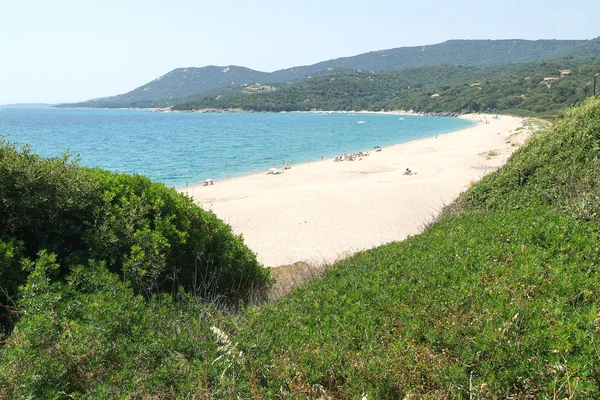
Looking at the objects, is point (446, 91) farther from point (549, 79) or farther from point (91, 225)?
point (91, 225)

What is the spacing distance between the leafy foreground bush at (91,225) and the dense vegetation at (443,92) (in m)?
78.5

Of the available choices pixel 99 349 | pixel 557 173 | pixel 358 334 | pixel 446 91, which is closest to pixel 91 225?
pixel 99 349

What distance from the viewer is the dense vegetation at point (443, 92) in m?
87.8

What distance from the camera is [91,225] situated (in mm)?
4316

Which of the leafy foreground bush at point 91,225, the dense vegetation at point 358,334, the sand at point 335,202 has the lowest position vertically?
the sand at point 335,202

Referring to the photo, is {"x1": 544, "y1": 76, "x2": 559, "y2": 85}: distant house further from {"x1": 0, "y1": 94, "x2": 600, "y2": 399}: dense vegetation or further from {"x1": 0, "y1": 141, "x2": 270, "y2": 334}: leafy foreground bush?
{"x1": 0, "y1": 141, "x2": 270, "y2": 334}: leafy foreground bush

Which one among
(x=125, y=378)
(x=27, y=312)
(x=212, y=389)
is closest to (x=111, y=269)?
(x=27, y=312)

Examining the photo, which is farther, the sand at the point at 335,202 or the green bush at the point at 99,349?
the sand at the point at 335,202

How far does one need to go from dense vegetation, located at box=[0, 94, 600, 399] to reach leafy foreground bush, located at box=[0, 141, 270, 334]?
26cm

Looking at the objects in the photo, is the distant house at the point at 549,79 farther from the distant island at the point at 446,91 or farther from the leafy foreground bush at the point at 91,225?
the leafy foreground bush at the point at 91,225

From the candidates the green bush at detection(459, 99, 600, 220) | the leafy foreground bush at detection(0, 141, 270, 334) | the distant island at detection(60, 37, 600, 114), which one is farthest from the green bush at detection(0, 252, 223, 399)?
the distant island at detection(60, 37, 600, 114)

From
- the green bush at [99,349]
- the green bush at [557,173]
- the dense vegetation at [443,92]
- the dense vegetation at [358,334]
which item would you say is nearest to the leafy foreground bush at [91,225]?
the dense vegetation at [358,334]

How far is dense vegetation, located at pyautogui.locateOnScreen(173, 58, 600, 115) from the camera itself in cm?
8781

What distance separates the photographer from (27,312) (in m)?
Result: 3.10
